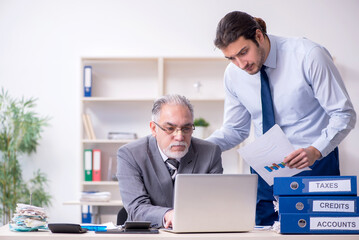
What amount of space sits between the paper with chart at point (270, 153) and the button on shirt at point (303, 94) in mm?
158

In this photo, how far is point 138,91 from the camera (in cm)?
511

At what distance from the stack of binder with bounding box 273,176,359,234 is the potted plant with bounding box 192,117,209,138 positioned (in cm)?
308

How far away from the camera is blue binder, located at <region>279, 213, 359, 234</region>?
1.67 metres

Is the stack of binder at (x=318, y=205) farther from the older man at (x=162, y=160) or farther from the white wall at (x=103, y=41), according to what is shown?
the white wall at (x=103, y=41)

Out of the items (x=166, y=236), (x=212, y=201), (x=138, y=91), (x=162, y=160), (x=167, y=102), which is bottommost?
(x=166, y=236)

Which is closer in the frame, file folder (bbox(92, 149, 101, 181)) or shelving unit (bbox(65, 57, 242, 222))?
file folder (bbox(92, 149, 101, 181))

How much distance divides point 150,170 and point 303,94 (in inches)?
30.1

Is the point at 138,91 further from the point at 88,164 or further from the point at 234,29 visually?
the point at 234,29

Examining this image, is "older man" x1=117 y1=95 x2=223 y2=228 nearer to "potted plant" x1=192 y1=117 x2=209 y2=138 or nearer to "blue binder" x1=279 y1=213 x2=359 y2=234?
"blue binder" x1=279 y1=213 x2=359 y2=234

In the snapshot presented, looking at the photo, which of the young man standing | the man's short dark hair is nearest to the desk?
the young man standing

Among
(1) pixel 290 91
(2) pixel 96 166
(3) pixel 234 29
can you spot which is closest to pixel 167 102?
(3) pixel 234 29

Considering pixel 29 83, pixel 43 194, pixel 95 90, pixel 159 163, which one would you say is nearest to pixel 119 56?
pixel 95 90

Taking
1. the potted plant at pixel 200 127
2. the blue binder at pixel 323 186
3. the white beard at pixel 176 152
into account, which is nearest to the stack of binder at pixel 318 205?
the blue binder at pixel 323 186

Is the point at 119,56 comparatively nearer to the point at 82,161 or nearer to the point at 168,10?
the point at 168,10
